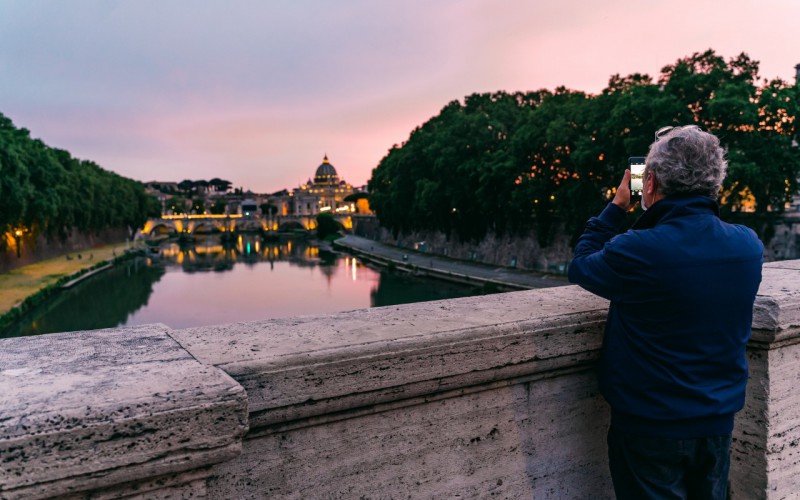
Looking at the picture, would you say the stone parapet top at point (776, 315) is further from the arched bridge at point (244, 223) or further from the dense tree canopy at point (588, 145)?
the arched bridge at point (244, 223)

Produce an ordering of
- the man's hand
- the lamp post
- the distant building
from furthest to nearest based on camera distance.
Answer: the distant building → the lamp post → the man's hand

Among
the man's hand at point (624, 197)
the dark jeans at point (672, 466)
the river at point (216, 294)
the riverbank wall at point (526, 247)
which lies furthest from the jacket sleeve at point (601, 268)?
the riverbank wall at point (526, 247)

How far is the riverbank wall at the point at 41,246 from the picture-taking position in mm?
34888

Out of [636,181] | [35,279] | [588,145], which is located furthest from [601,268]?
[35,279]

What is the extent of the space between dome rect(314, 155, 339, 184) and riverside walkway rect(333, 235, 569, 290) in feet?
391

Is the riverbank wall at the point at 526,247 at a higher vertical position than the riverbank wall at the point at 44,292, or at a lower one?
higher

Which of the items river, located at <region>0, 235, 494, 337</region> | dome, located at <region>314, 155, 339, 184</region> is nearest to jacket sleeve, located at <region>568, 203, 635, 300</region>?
river, located at <region>0, 235, 494, 337</region>

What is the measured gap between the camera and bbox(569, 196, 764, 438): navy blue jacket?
6.00 feet

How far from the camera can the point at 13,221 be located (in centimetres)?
2805

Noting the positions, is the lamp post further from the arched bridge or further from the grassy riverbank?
the arched bridge

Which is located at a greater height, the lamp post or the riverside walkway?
the lamp post

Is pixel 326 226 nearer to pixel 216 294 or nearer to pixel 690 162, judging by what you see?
pixel 216 294

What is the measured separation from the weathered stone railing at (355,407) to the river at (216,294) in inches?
644

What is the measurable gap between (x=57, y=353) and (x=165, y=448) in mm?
612
